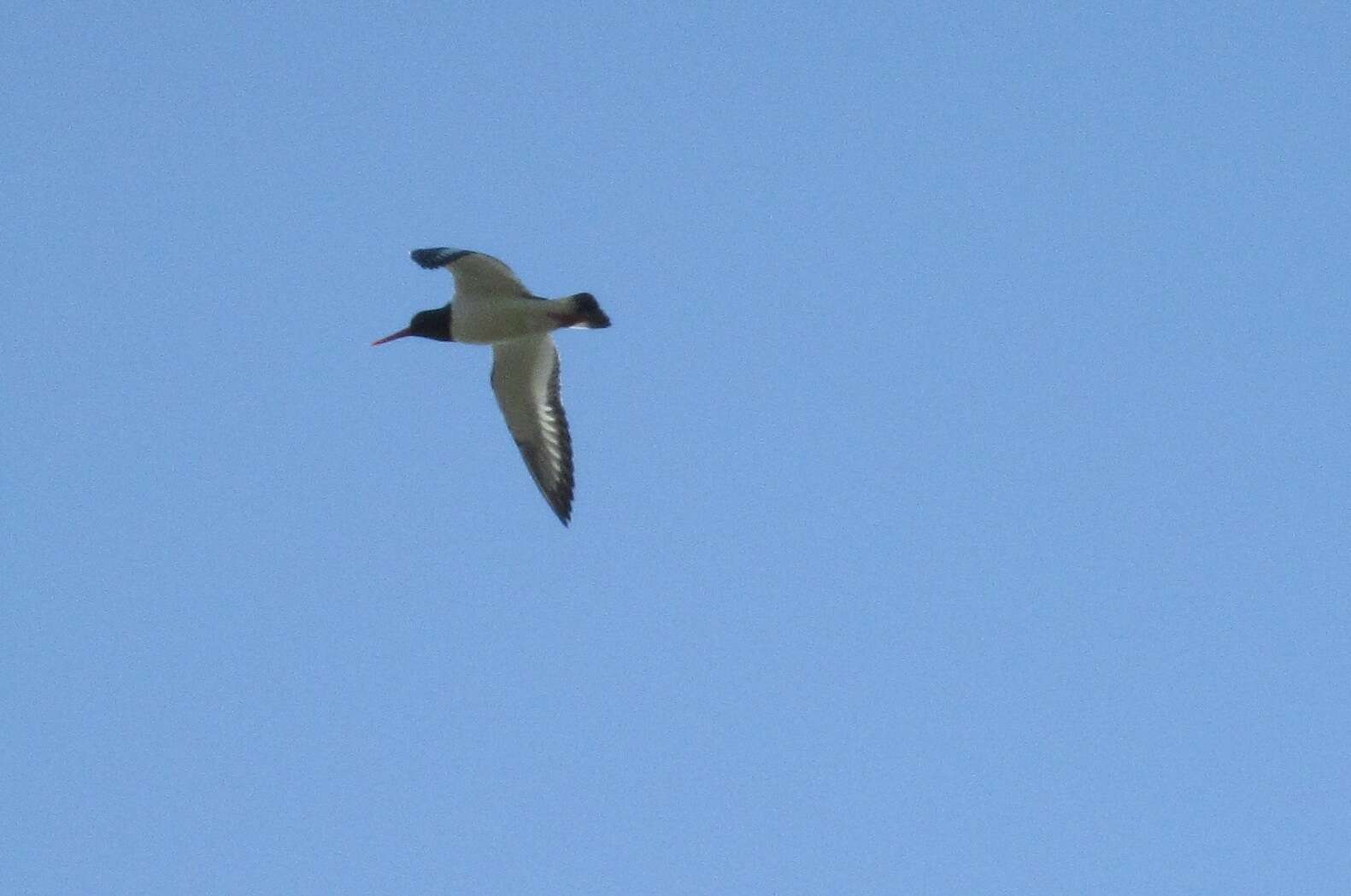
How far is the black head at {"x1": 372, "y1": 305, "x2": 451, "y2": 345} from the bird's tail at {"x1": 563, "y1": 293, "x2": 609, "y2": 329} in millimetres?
1249

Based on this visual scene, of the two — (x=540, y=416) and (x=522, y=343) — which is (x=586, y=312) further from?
(x=540, y=416)

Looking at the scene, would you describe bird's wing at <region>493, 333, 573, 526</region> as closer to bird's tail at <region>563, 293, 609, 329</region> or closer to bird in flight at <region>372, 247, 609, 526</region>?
bird in flight at <region>372, 247, 609, 526</region>

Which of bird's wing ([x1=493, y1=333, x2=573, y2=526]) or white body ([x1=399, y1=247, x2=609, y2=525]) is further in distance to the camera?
bird's wing ([x1=493, y1=333, x2=573, y2=526])

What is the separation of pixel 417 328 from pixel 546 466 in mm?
1391

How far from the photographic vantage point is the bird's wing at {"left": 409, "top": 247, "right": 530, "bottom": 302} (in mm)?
13438

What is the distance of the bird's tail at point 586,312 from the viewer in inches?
528

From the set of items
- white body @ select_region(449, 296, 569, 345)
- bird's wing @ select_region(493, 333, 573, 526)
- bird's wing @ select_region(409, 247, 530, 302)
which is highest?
bird's wing @ select_region(409, 247, 530, 302)

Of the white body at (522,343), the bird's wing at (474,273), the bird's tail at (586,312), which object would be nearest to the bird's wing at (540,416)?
the white body at (522,343)

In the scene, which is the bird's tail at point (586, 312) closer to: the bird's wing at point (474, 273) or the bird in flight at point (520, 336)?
the bird in flight at point (520, 336)

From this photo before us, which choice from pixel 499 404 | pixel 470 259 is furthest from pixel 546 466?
pixel 470 259

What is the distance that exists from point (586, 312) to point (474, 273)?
866mm

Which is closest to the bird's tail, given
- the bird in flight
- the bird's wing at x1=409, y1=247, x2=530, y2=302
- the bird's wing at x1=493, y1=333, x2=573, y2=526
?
the bird in flight

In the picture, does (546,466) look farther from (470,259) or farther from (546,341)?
(470,259)

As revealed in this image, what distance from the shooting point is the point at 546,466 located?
1477 cm
